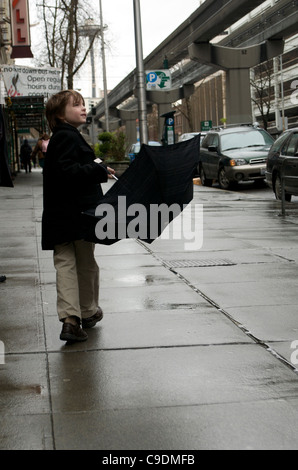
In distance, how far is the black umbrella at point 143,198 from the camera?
212 inches

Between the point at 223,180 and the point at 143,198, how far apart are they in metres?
19.1

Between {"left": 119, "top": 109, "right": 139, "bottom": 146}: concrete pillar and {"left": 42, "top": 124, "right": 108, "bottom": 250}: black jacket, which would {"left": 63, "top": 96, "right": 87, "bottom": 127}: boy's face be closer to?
{"left": 42, "top": 124, "right": 108, "bottom": 250}: black jacket

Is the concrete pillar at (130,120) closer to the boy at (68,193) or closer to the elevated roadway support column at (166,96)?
the elevated roadway support column at (166,96)

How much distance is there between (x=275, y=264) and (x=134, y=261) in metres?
1.66

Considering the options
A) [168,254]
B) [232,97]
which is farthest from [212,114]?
[168,254]

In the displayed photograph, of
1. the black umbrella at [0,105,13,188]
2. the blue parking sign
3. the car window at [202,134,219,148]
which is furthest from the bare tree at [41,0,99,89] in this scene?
the black umbrella at [0,105,13,188]

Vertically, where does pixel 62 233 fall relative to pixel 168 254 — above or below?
above

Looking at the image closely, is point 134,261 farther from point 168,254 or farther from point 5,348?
point 5,348

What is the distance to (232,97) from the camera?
42.0 metres

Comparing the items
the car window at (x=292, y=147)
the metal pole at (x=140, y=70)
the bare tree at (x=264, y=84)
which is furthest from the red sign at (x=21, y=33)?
the bare tree at (x=264, y=84)

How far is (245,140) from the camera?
2480cm

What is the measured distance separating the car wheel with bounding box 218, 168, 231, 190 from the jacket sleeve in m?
18.5

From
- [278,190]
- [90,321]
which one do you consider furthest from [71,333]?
[278,190]

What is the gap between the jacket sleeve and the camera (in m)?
5.32
